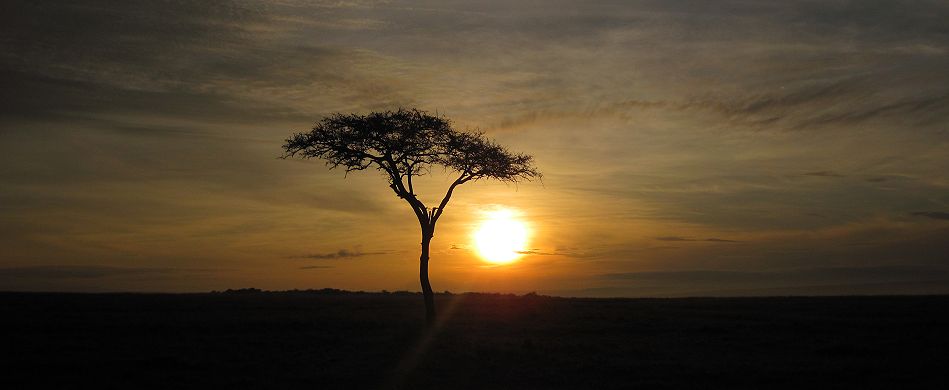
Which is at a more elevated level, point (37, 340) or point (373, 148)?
point (373, 148)

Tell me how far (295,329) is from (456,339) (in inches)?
384

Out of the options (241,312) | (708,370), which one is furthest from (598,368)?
(241,312)

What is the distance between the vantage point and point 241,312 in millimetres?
51344

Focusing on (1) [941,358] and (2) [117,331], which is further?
(2) [117,331]

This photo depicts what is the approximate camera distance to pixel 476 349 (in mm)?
31844

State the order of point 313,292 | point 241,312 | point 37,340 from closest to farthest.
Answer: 1. point 37,340
2. point 241,312
3. point 313,292

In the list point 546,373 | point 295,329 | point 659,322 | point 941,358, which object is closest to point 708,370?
point 546,373

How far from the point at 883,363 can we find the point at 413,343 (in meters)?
18.6

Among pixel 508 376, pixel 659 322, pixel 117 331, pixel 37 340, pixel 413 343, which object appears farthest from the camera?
pixel 659 322

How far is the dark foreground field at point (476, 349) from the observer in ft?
83.7

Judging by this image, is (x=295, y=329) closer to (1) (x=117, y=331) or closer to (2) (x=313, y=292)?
(1) (x=117, y=331)

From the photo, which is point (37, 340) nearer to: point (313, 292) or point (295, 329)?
point (295, 329)

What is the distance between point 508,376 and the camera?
86.3ft

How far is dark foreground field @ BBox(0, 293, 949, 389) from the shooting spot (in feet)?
83.7
